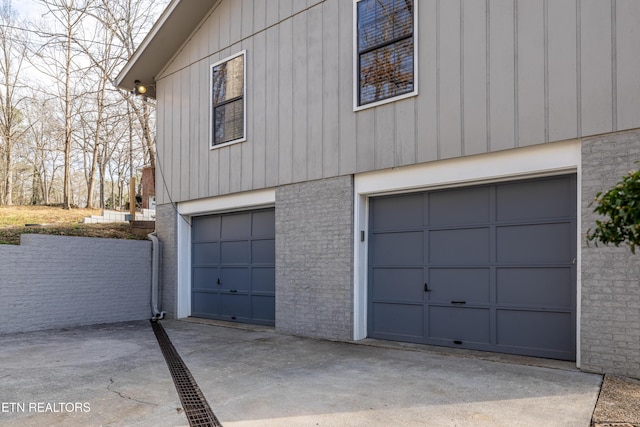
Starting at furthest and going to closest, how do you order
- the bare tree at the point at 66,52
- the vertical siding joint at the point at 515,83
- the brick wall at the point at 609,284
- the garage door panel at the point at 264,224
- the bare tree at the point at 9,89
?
the bare tree at the point at 9,89, the bare tree at the point at 66,52, the garage door panel at the point at 264,224, the vertical siding joint at the point at 515,83, the brick wall at the point at 609,284

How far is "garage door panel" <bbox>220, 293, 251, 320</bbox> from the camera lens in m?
9.39

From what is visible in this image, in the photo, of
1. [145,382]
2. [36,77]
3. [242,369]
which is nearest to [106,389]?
[145,382]

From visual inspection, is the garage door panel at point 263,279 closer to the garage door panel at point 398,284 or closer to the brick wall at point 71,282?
the garage door panel at point 398,284

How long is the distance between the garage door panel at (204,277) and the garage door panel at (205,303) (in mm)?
167

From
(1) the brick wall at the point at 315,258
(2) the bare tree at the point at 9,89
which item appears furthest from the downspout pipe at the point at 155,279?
(2) the bare tree at the point at 9,89

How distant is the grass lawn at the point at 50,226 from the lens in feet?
34.3

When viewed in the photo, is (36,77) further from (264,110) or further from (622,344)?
(622,344)

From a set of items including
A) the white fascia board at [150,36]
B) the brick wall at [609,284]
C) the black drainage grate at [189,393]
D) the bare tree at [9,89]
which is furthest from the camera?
the bare tree at [9,89]

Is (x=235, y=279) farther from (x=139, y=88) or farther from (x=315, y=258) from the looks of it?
(x=139, y=88)

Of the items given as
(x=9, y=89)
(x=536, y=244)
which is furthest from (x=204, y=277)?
(x=9, y=89)

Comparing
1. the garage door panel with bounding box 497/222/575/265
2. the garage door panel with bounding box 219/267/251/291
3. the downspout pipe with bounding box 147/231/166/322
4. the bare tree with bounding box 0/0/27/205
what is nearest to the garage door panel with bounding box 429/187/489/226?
the garage door panel with bounding box 497/222/575/265

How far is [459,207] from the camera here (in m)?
6.62

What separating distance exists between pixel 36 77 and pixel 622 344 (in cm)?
2099

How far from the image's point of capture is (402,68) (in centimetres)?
689
